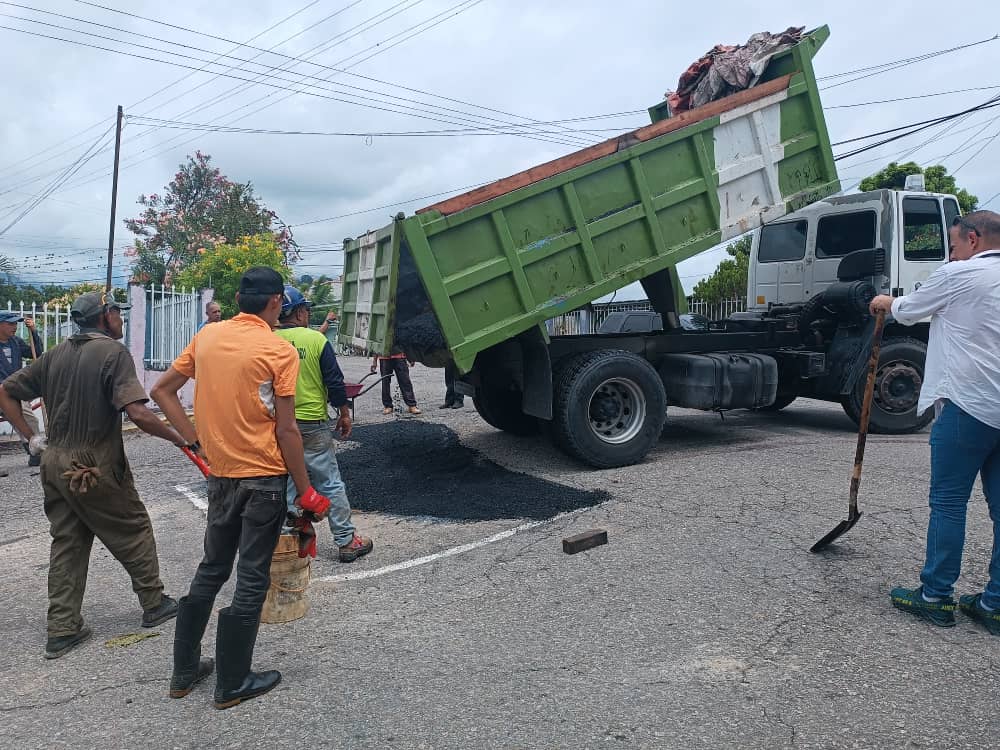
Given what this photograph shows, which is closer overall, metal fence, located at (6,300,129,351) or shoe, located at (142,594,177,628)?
shoe, located at (142,594,177,628)

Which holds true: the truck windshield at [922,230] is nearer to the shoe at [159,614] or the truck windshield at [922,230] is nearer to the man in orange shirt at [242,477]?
the man in orange shirt at [242,477]

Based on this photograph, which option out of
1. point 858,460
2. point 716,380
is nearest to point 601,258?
point 716,380

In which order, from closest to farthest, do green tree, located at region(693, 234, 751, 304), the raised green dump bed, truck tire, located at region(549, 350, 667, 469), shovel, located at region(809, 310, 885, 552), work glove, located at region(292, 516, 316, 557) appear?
work glove, located at region(292, 516, 316, 557), shovel, located at region(809, 310, 885, 552), the raised green dump bed, truck tire, located at region(549, 350, 667, 469), green tree, located at region(693, 234, 751, 304)

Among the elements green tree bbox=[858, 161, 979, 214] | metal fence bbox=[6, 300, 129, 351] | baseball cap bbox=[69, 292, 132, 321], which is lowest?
metal fence bbox=[6, 300, 129, 351]

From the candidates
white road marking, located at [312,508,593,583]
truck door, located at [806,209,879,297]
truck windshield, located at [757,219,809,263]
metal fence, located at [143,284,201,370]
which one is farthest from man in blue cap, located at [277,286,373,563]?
metal fence, located at [143,284,201,370]

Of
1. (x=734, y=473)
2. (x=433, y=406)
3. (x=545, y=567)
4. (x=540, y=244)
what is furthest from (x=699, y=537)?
(x=433, y=406)

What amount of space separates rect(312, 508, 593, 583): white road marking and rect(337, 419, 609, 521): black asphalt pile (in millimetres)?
223

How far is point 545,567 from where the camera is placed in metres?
4.64

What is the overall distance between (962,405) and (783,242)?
6267 millimetres

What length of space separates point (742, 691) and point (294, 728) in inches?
71.4

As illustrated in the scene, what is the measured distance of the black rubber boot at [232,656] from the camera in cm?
317

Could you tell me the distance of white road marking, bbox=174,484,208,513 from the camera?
672 cm

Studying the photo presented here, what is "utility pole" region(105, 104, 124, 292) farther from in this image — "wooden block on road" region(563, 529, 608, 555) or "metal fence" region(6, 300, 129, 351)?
"wooden block on road" region(563, 529, 608, 555)

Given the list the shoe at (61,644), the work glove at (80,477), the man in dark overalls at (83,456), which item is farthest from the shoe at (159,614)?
the work glove at (80,477)
